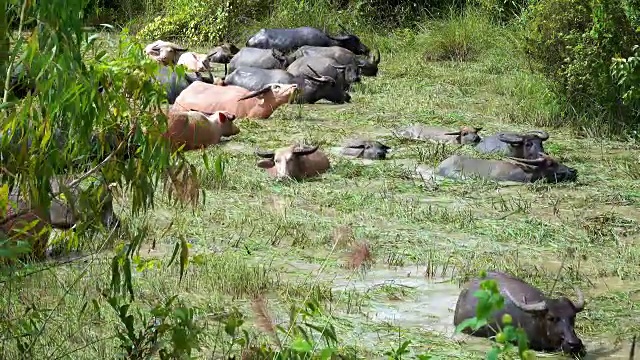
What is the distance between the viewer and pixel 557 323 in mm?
5133

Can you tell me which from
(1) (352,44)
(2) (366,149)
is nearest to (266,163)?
(2) (366,149)

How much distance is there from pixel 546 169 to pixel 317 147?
1.70 meters

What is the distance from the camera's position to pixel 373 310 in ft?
18.7

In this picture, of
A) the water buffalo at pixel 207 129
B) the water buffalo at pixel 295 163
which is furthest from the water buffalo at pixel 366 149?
the water buffalo at pixel 207 129

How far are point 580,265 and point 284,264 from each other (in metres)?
1.63

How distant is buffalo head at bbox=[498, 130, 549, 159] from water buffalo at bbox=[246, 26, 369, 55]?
6.70 meters

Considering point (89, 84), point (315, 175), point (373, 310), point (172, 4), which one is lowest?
point (172, 4)

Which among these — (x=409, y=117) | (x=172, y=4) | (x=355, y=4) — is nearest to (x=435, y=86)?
(x=409, y=117)

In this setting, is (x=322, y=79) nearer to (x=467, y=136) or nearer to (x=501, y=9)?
(x=467, y=136)

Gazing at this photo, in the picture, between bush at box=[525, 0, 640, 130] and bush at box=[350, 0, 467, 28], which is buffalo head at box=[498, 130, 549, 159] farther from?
bush at box=[350, 0, 467, 28]

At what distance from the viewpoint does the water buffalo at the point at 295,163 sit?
8742mm

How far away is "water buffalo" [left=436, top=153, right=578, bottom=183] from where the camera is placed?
28.8 feet

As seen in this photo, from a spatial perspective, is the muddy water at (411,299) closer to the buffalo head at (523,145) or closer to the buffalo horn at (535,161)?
the buffalo horn at (535,161)

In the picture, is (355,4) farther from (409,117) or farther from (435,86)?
(409,117)
